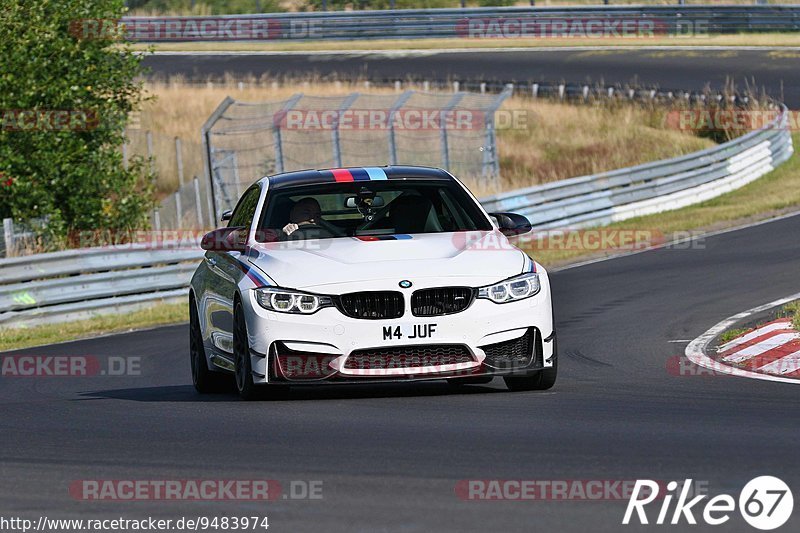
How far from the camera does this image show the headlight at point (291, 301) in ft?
30.2

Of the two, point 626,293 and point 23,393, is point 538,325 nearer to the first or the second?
point 23,393

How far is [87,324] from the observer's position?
19.0 meters

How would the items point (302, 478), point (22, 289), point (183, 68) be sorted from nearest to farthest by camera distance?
point (302, 478) < point (22, 289) < point (183, 68)

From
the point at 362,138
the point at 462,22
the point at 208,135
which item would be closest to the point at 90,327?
the point at 208,135

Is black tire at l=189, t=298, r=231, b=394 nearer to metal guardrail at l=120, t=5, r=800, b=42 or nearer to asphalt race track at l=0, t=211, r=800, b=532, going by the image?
asphalt race track at l=0, t=211, r=800, b=532

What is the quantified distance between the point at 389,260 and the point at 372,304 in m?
0.35

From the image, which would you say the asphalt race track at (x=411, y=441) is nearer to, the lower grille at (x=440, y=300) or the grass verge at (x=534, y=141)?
the lower grille at (x=440, y=300)

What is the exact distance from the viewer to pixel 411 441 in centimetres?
756

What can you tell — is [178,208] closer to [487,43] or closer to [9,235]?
[9,235]

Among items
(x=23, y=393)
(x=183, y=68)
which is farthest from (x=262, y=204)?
(x=183, y=68)

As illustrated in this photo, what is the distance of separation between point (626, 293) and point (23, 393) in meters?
7.89

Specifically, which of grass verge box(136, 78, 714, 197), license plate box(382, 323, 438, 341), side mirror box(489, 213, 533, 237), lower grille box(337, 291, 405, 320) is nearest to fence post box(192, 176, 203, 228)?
grass verge box(136, 78, 714, 197)

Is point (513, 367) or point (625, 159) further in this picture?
point (625, 159)

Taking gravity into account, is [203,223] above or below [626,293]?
below
